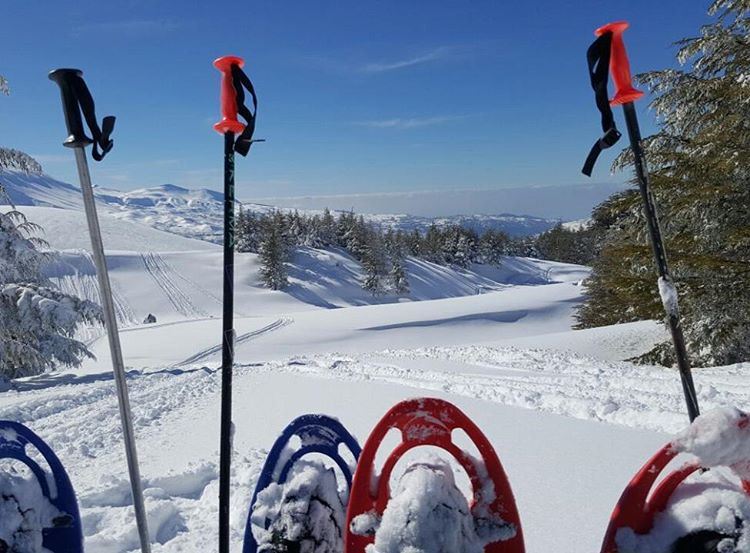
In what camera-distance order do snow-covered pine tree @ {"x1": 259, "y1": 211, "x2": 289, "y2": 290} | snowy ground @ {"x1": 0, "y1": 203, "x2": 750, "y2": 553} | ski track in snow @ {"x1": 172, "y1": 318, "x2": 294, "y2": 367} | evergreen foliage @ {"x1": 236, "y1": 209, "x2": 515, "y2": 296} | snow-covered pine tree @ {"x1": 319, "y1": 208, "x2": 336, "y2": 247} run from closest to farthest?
snowy ground @ {"x1": 0, "y1": 203, "x2": 750, "y2": 553}, ski track in snow @ {"x1": 172, "y1": 318, "x2": 294, "y2": 367}, snow-covered pine tree @ {"x1": 259, "y1": 211, "x2": 289, "y2": 290}, evergreen foliage @ {"x1": 236, "y1": 209, "x2": 515, "y2": 296}, snow-covered pine tree @ {"x1": 319, "y1": 208, "x2": 336, "y2": 247}

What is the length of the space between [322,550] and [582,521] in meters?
1.67

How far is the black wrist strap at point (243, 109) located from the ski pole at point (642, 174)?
5.24ft

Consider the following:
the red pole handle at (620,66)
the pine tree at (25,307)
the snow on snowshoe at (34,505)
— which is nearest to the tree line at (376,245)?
the pine tree at (25,307)

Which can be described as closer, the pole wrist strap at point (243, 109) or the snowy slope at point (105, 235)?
the pole wrist strap at point (243, 109)

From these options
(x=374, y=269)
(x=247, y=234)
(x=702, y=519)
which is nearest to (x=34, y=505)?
(x=702, y=519)

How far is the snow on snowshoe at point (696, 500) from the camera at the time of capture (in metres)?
1.79

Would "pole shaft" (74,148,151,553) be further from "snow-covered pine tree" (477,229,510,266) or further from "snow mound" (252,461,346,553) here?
"snow-covered pine tree" (477,229,510,266)

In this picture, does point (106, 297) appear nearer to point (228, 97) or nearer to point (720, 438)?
point (228, 97)

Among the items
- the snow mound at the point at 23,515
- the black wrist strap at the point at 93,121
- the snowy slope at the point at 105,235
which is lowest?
the snow mound at the point at 23,515

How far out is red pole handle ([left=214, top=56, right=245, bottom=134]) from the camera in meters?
2.21

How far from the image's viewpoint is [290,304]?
48719mm

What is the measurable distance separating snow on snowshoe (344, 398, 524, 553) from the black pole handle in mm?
1841

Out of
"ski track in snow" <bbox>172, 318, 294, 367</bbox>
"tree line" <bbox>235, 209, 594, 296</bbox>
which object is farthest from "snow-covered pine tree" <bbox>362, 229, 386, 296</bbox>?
"ski track in snow" <bbox>172, 318, 294, 367</bbox>

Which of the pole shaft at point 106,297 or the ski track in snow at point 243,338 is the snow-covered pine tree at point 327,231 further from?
the pole shaft at point 106,297
